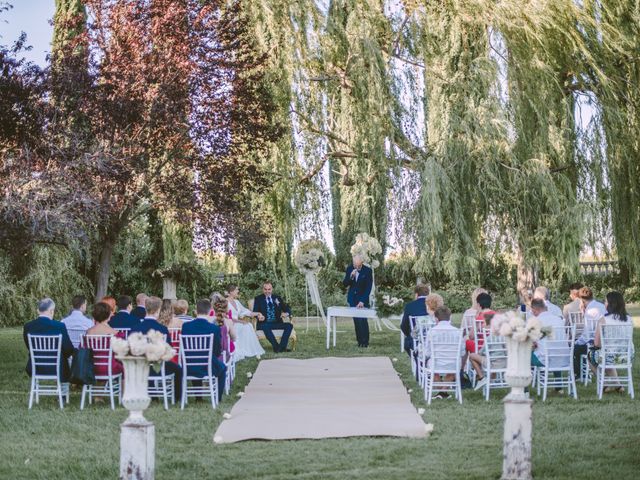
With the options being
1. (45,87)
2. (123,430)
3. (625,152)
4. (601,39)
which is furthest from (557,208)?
(123,430)

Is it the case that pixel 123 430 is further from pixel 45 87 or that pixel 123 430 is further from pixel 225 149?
pixel 225 149

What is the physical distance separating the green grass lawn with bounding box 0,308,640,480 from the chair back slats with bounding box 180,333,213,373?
496 mm

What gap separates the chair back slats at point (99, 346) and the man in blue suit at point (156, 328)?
0.30 m

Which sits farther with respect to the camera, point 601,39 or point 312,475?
point 601,39

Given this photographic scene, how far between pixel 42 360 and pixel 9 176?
2759 mm

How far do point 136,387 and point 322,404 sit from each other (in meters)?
4.36

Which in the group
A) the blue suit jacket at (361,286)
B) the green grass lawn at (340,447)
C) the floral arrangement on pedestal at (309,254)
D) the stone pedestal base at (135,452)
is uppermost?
the floral arrangement on pedestal at (309,254)

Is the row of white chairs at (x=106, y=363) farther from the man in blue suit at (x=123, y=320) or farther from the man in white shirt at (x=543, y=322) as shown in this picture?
the man in white shirt at (x=543, y=322)

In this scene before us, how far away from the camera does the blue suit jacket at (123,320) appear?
12.1m

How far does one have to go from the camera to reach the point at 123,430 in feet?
20.2

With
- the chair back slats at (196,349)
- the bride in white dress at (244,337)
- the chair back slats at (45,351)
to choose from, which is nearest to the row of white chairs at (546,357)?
A: the chair back slats at (196,349)

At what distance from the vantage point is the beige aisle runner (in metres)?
8.67

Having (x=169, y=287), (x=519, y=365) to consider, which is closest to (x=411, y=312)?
(x=519, y=365)

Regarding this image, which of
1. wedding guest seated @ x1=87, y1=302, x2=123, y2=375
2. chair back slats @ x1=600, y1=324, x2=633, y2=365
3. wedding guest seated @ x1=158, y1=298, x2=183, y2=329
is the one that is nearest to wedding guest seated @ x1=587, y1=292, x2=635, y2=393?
chair back slats @ x1=600, y1=324, x2=633, y2=365
